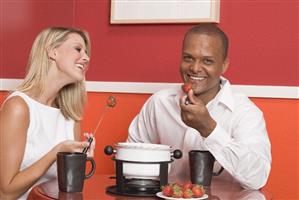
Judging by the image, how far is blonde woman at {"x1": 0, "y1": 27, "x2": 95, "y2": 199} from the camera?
6.47 feet

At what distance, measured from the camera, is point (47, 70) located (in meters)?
2.24

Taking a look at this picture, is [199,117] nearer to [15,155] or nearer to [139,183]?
[139,183]

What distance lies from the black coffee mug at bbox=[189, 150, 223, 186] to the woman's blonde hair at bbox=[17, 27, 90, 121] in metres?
0.70

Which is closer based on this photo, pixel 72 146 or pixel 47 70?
pixel 72 146

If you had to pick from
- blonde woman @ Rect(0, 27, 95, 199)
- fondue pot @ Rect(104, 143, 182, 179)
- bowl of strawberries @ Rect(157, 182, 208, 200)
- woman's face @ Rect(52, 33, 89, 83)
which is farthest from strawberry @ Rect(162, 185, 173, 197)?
woman's face @ Rect(52, 33, 89, 83)

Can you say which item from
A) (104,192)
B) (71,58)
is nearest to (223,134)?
(104,192)

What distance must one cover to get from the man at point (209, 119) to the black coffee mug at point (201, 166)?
0.04 meters

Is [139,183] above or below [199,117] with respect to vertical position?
below

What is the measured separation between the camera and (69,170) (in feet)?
5.59

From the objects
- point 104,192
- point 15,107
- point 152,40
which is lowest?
point 104,192

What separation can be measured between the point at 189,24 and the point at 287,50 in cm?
50

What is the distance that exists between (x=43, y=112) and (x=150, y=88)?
740mm

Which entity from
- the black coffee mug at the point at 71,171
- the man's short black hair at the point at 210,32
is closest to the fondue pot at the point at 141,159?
the black coffee mug at the point at 71,171

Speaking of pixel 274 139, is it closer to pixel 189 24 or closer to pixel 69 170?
pixel 189 24
